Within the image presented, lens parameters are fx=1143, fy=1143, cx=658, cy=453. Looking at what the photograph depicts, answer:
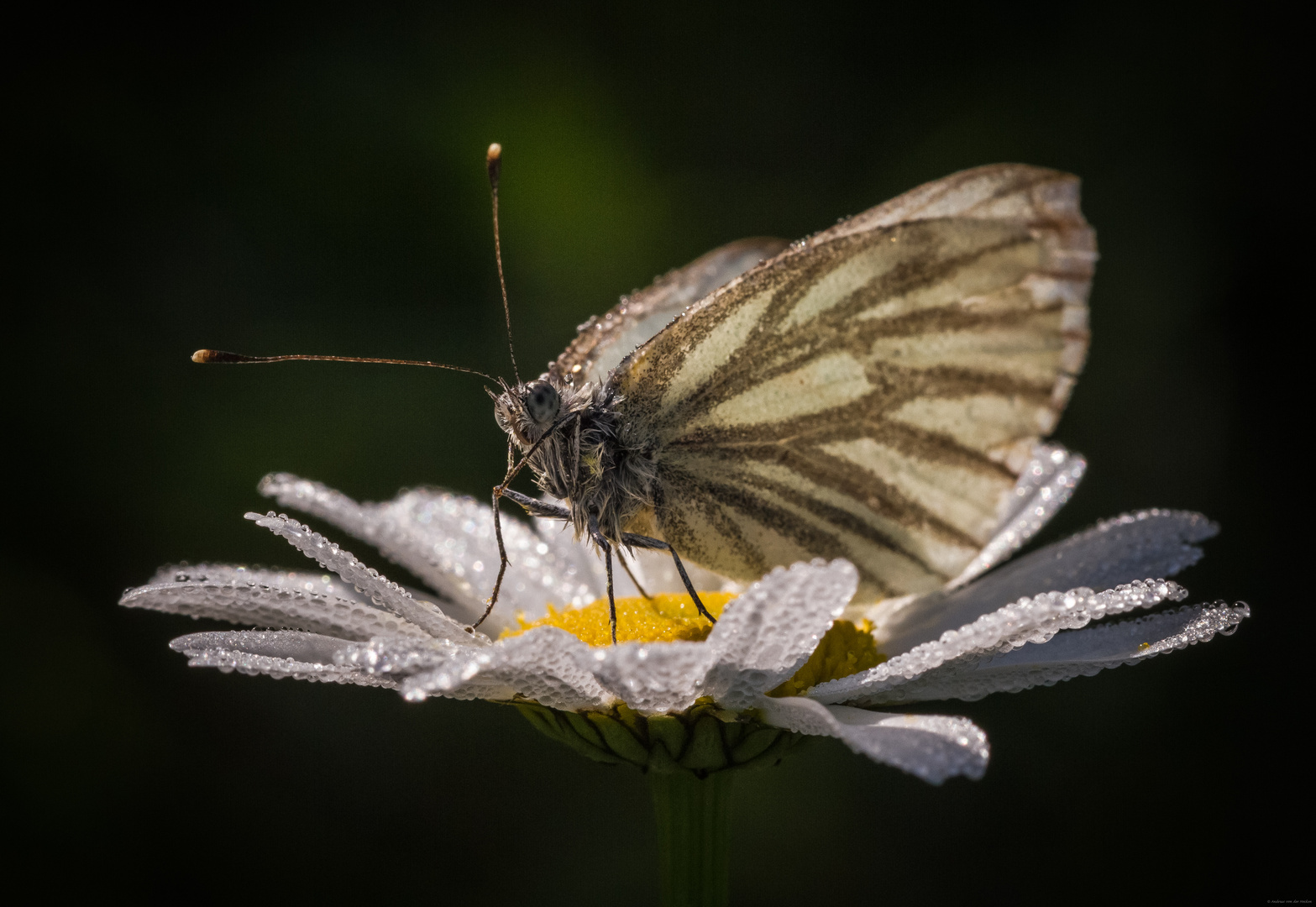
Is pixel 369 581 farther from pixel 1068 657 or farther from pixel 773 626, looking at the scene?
pixel 1068 657

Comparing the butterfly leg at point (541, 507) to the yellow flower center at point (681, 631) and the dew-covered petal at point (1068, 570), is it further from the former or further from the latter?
the dew-covered petal at point (1068, 570)

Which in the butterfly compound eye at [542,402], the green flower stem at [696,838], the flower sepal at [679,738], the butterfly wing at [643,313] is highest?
the butterfly wing at [643,313]

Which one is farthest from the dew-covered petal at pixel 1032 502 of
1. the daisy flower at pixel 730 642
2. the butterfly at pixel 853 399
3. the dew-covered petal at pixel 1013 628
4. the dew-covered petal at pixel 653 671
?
the dew-covered petal at pixel 653 671

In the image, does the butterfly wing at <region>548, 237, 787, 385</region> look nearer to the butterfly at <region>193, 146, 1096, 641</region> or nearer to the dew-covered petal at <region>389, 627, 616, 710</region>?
the butterfly at <region>193, 146, 1096, 641</region>

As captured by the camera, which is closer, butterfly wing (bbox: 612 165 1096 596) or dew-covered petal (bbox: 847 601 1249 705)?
dew-covered petal (bbox: 847 601 1249 705)

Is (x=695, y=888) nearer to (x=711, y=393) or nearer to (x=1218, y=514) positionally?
(x=711, y=393)

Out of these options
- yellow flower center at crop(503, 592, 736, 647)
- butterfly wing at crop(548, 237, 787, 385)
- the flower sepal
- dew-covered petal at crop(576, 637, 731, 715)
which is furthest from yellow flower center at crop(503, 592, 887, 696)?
butterfly wing at crop(548, 237, 787, 385)
